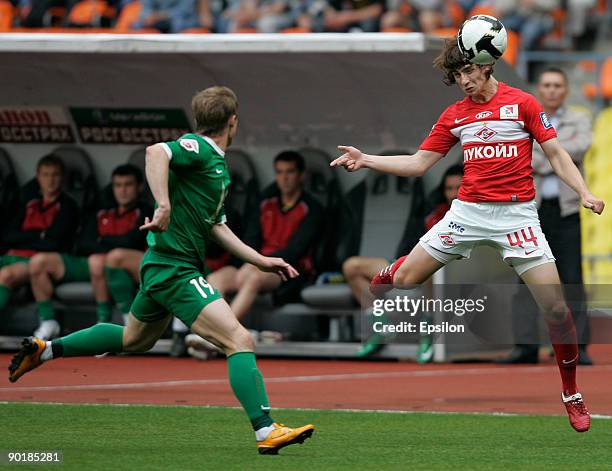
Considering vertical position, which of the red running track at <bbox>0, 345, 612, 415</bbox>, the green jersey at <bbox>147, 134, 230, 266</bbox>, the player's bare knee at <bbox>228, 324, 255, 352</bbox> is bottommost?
the red running track at <bbox>0, 345, 612, 415</bbox>

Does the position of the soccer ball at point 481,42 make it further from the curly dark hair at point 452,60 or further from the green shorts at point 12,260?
the green shorts at point 12,260

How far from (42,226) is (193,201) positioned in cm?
732

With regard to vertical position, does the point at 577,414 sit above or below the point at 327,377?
above

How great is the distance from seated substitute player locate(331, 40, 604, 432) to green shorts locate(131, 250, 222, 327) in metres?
1.37

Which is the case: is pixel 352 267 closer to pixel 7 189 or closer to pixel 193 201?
pixel 7 189

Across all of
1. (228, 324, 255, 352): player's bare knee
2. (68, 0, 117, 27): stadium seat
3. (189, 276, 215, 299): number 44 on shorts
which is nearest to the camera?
(228, 324, 255, 352): player's bare knee

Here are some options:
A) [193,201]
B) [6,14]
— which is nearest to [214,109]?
[193,201]

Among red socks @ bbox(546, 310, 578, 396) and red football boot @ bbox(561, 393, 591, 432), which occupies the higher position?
red socks @ bbox(546, 310, 578, 396)

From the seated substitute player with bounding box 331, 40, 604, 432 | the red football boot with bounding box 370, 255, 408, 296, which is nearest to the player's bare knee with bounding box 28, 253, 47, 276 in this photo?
the red football boot with bounding box 370, 255, 408, 296

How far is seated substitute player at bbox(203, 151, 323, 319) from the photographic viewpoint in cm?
1441

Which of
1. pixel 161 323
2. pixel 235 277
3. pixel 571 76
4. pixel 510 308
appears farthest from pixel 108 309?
pixel 571 76

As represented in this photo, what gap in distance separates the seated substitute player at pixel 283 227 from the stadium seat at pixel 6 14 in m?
9.26

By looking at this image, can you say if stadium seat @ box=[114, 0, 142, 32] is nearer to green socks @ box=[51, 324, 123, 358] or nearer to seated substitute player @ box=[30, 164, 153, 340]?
seated substitute player @ box=[30, 164, 153, 340]

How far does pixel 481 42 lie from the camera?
9055mm
